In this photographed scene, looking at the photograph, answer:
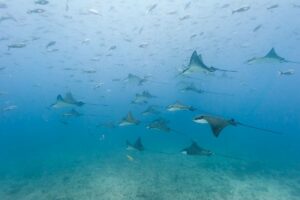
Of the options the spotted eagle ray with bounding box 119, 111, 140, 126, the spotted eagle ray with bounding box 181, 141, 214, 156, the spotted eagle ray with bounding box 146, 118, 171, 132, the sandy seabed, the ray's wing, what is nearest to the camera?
the ray's wing

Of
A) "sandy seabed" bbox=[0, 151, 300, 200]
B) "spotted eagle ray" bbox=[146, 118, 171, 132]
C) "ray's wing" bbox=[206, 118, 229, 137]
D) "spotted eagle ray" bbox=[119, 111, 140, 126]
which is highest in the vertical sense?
"ray's wing" bbox=[206, 118, 229, 137]

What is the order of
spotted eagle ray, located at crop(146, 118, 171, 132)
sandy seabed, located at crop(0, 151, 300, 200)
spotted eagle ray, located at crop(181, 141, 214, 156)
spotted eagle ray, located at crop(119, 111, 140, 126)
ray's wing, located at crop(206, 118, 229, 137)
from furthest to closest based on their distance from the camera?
sandy seabed, located at crop(0, 151, 300, 200) → spotted eagle ray, located at crop(119, 111, 140, 126) → spotted eagle ray, located at crop(146, 118, 171, 132) → spotted eagle ray, located at crop(181, 141, 214, 156) → ray's wing, located at crop(206, 118, 229, 137)

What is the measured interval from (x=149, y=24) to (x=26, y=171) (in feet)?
73.8

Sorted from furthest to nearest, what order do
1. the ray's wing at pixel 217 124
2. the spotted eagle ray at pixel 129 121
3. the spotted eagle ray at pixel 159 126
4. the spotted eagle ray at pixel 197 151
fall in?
the spotted eagle ray at pixel 129 121 → the spotted eagle ray at pixel 159 126 → the spotted eagle ray at pixel 197 151 → the ray's wing at pixel 217 124

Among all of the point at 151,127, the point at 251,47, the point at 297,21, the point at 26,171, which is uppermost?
the point at 297,21

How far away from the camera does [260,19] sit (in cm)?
3200

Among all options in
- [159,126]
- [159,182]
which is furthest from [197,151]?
[159,182]

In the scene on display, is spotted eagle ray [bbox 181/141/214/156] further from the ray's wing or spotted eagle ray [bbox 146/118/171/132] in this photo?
the ray's wing

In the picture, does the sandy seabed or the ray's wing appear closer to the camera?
the ray's wing

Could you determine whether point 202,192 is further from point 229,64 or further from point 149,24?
point 229,64

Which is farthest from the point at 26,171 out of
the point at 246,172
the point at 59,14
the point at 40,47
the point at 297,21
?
the point at 297,21

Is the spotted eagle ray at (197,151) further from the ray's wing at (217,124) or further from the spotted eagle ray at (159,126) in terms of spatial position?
the ray's wing at (217,124)

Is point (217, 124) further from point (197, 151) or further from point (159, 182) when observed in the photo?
point (159, 182)

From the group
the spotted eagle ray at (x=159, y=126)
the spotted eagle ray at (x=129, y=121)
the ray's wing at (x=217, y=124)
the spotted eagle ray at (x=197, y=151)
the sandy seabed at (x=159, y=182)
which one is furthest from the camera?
the sandy seabed at (x=159, y=182)
